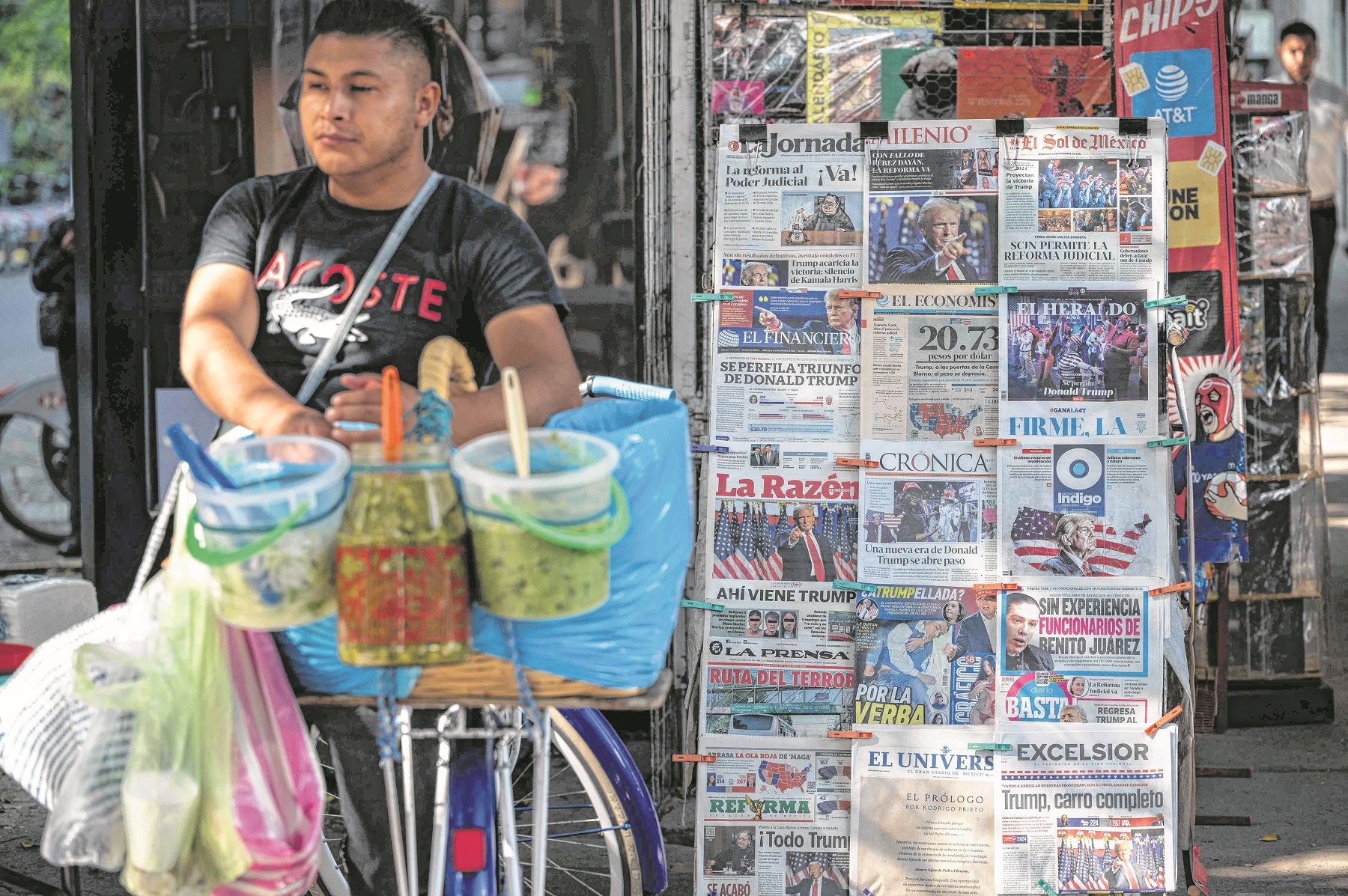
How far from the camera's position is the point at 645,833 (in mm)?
2939

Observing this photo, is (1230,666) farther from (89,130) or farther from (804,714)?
(89,130)

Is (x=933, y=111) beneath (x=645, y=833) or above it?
above

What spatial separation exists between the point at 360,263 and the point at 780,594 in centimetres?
135

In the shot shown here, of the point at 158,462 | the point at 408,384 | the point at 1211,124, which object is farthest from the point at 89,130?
the point at 1211,124

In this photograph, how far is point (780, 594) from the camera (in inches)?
138

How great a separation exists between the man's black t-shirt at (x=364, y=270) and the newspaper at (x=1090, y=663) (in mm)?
1475

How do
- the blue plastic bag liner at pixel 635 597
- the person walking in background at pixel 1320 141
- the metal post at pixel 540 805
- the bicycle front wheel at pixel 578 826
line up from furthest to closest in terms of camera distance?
the person walking in background at pixel 1320 141 < the bicycle front wheel at pixel 578 826 < the metal post at pixel 540 805 < the blue plastic bag liner at pixel 635 597

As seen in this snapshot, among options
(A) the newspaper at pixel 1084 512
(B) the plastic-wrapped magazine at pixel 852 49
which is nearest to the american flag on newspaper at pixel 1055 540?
(A) the newspaper at pixel 1084 512

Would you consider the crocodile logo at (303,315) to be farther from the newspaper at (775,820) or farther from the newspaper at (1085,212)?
the newspaper at (1085,212)

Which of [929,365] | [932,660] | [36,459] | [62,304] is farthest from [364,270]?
[36,459]

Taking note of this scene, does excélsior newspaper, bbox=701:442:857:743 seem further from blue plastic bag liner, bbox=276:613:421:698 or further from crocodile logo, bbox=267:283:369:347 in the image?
blue plastic bag liner, bbox=276:613:421:698

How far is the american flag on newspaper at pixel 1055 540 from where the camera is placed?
3418mm

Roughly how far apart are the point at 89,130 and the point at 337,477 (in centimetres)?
326

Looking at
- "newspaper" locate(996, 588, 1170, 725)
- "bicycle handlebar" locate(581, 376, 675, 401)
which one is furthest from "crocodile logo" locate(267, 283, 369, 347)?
"newspaper" locate(996, 588, 1170, 725)
